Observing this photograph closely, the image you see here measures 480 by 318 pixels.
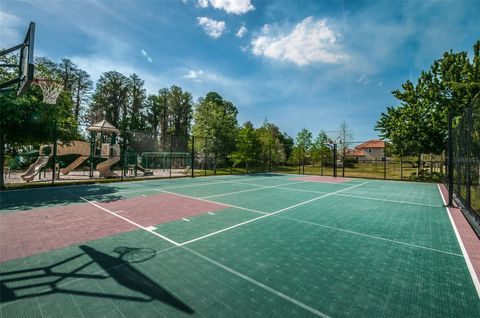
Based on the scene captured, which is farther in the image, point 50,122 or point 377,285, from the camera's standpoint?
point 50,122

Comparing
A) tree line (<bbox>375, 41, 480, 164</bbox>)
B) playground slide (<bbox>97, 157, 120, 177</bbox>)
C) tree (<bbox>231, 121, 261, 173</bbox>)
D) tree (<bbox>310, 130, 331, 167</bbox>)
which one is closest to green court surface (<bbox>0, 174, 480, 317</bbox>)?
playground slide (<bbox>97, 157, 120, 177</bbox>)

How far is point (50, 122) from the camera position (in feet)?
35.6

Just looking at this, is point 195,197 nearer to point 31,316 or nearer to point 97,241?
point 97,241

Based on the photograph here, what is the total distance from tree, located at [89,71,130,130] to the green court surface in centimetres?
3325

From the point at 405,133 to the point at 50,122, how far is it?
917 inches

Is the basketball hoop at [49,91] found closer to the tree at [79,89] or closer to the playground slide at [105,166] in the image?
the playground slide at [105,166]

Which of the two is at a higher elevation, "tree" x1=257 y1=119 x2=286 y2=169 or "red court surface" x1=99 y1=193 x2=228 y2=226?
"tree" x1=257 y1=119 x2=286 y2=169

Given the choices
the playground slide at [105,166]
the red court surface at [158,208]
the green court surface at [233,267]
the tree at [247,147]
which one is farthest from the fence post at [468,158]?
the playground slide at [105,166]

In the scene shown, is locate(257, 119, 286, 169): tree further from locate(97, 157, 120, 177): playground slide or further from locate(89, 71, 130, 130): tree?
locate(89, 71, 130, 130): tree

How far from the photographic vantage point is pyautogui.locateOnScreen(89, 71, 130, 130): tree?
1351 inches

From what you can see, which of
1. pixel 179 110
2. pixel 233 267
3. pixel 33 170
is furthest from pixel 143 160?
pixel 233 267

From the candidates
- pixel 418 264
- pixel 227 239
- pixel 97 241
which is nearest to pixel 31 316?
pixel 97 241

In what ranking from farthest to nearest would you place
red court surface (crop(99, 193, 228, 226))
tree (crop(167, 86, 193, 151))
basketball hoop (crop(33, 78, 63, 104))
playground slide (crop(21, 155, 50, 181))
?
tree (crop(167, 86, 193, 151)), playground slide (crop(21, 155, 50, 181)), basketball hoop (crop(33, 78, 63, 104)), red court surface (crop(99, 193, 228, 226))

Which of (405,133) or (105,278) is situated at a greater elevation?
(405,133)
